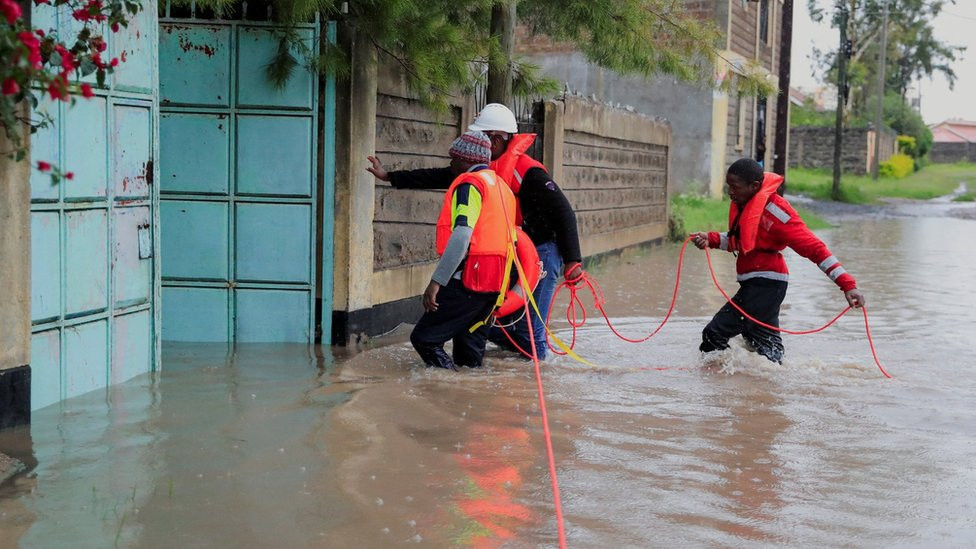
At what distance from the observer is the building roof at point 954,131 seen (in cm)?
9038

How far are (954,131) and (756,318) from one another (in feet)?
305

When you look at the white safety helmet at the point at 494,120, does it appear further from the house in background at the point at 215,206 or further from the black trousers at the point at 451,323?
the house in background at the point at 215,206

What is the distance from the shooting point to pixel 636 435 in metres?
6.20

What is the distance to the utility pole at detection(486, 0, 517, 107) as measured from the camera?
9.84 metres

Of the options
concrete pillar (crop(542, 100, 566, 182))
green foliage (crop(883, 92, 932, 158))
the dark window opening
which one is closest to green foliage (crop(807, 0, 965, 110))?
green foliage (crop(883, 92, 932, 158))

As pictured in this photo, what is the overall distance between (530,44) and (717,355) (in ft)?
64.1

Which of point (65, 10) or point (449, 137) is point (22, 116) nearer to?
point (65, 10)

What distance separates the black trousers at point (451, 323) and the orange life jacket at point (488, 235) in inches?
3.3

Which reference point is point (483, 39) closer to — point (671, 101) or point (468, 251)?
point (468, 251)

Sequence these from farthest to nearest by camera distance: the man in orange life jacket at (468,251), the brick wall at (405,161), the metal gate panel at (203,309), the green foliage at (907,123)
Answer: the green foliage at (907,123) → the brick wall at (405,161) → the metal gate panel at (203,309) → the man in orange life jacket at (468,251)

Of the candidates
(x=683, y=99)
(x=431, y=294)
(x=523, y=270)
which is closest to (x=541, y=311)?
(x=523, y=270)

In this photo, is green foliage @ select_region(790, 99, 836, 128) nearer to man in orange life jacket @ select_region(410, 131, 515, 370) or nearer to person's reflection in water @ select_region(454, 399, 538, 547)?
man in orange life jacket @ select_region(410, 131, 515, 370)

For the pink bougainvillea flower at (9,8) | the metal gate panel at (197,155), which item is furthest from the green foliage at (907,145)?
the pink bougainvillea flower at (9,8)

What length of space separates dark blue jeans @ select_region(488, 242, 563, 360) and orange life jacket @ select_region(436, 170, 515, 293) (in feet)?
2.49
